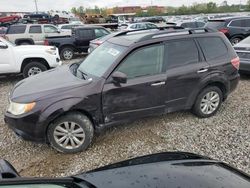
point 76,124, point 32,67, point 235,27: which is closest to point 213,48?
point 76,124

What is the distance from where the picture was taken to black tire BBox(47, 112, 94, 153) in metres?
4.09

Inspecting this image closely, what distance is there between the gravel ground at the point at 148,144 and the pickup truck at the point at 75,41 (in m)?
8.50

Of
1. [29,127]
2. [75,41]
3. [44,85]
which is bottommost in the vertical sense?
[29,127]

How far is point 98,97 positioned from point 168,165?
1978 millimetres

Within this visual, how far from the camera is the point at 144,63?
4.57 metres

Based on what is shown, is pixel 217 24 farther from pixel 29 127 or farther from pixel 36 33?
pixel 29 127

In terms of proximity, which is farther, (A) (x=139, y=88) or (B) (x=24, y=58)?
(B) (x=24, y=58)

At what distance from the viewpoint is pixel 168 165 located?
2.50 m

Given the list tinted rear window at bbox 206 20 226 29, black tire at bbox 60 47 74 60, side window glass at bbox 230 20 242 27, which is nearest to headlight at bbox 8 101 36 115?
black tire at bbox 60 47 74 60

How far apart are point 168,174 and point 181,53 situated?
120 inches

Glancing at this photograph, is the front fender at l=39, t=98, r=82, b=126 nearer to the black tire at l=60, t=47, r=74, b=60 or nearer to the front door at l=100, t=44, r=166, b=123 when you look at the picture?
the front door at l=100, t=44, r=166, b=123

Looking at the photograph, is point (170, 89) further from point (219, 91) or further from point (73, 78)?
point (73, 78)

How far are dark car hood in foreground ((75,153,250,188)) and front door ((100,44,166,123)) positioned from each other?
1752mm

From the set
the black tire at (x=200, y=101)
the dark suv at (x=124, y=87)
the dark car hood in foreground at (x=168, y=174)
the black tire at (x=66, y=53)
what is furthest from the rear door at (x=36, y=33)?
the dark car hood in foreground at (x=168, y=174)
